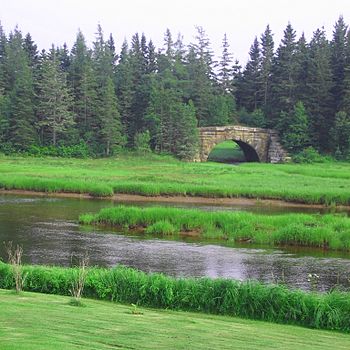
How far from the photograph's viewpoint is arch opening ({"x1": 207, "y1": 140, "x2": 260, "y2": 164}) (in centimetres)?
9769

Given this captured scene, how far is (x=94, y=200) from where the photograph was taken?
5538cm

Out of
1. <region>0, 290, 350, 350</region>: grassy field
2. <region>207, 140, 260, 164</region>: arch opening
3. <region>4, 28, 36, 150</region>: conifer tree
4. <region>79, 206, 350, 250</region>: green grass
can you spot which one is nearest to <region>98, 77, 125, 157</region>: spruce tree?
<region>4, 28, 36, 150</region>: conifer tree

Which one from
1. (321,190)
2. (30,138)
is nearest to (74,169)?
(30,138)

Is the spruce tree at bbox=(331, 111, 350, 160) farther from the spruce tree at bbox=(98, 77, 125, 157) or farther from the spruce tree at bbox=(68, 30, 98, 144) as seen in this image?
the spruce tree at bbox=(68, 30, 98, 144)

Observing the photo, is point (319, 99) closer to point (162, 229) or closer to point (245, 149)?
point (245, 149)

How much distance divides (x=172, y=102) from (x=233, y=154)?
21.0 metres

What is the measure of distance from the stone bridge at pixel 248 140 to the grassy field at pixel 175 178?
729 cm

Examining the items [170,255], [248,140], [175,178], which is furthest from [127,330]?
[248,140]

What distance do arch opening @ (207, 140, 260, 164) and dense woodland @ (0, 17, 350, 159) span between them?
4.86 m

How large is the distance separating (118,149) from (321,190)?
1660 inches

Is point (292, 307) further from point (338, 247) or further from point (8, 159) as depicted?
point (8, 159)

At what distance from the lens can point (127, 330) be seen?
13711mm

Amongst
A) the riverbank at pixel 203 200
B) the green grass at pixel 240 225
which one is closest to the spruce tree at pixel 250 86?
the riverbank at pixel 203 200

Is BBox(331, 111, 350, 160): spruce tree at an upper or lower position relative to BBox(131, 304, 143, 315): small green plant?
upper
